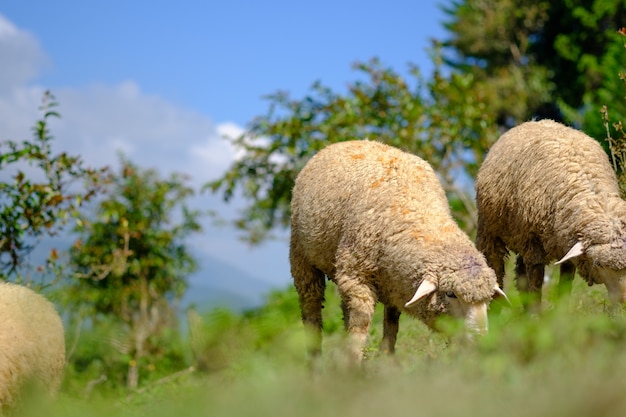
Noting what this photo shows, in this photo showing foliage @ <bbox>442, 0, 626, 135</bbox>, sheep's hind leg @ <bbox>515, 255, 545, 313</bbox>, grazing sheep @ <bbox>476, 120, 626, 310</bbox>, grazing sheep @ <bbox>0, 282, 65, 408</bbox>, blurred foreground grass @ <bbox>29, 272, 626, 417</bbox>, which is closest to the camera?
blurred foreground grass @ <bbox>29, 272, 626, 417</bbox>

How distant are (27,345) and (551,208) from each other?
4.40 m

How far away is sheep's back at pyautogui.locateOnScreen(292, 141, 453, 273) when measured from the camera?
20.5ft

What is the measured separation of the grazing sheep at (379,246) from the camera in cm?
560

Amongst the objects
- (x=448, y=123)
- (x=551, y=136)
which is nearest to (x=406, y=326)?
(x=551, y=136)

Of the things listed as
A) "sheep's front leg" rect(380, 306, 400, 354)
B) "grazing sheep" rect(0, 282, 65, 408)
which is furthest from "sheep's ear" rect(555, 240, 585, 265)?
"grazing sheep" rect(0, 282, 65, 408)

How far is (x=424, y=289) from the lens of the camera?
221 inches

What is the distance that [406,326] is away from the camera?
29.5 feet

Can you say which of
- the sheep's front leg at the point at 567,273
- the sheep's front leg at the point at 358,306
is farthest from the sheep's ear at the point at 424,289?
the sheep's front leg at the point at 567,273

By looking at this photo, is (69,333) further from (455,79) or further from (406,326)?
(455,79)

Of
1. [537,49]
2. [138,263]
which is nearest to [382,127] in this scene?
[138,263]

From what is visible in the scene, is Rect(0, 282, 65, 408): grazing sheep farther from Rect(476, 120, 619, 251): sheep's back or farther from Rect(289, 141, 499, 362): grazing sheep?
Rect(476, 120, 619, 251): sheep's back

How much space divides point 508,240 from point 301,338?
3905 mm

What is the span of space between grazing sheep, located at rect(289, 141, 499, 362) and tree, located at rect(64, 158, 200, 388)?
7.84 meters

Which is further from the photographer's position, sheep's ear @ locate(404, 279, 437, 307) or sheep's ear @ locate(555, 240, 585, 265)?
Result: sheep's ear @ locate(555, 240, 585, 265)
